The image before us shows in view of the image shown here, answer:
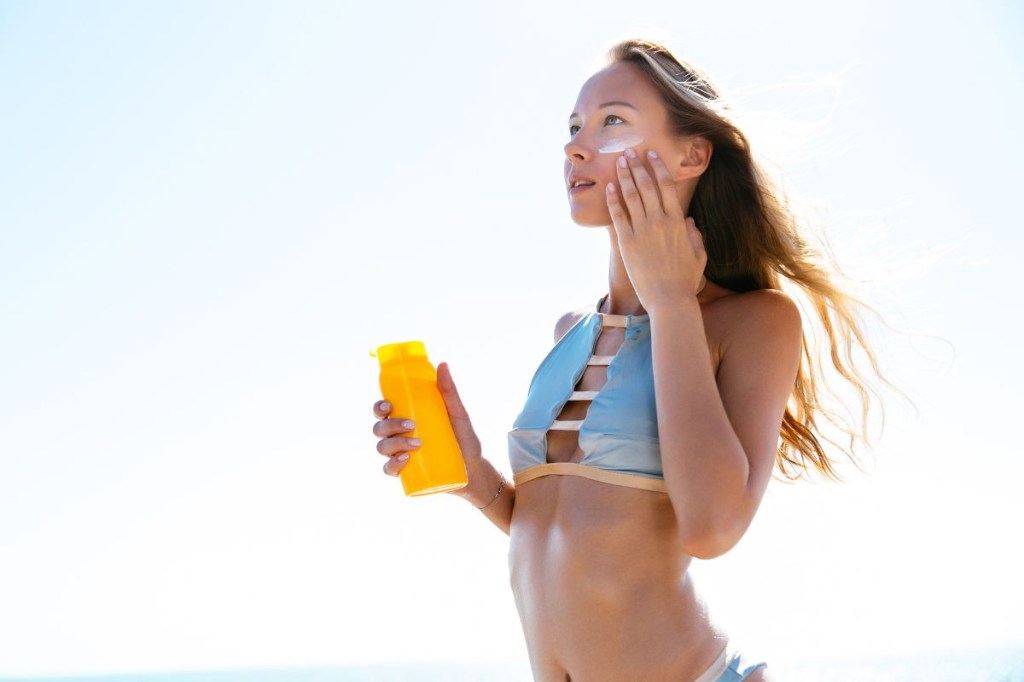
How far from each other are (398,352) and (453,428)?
0.84 feet

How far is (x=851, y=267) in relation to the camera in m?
2.67

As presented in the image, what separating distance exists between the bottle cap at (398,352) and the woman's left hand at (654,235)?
572 millimetres

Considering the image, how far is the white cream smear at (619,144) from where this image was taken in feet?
7.84

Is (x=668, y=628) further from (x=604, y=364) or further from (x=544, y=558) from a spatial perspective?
(x=604, y=364)

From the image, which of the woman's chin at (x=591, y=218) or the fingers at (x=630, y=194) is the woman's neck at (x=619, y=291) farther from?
the fingers at (x=630, y=194)

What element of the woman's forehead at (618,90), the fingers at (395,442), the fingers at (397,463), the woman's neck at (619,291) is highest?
the woman's forehead at (618,90)

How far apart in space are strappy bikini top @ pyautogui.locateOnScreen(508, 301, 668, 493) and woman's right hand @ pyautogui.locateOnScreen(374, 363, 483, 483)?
0.53 feet

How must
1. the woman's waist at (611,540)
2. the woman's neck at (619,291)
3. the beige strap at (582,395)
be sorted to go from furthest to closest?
the woman's neck at (619,291) < the beige strap at (582,395) < the woman's waist at (611,540)

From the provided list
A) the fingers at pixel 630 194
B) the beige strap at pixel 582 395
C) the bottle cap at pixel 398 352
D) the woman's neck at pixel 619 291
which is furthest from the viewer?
the woman's neck at pixel 619 291

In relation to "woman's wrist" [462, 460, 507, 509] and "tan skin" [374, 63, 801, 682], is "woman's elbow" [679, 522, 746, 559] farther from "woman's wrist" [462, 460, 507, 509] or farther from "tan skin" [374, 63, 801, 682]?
"woman's wrist" [462, 460, 507, 509]

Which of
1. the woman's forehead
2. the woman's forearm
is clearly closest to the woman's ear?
the woman's forehead

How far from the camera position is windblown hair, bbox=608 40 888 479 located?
8.46ft

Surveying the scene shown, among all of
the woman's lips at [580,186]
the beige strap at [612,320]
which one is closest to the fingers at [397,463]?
the beige strap at [612,320]

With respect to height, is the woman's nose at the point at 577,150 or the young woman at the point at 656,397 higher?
the woman's nose at the point at 577,150
